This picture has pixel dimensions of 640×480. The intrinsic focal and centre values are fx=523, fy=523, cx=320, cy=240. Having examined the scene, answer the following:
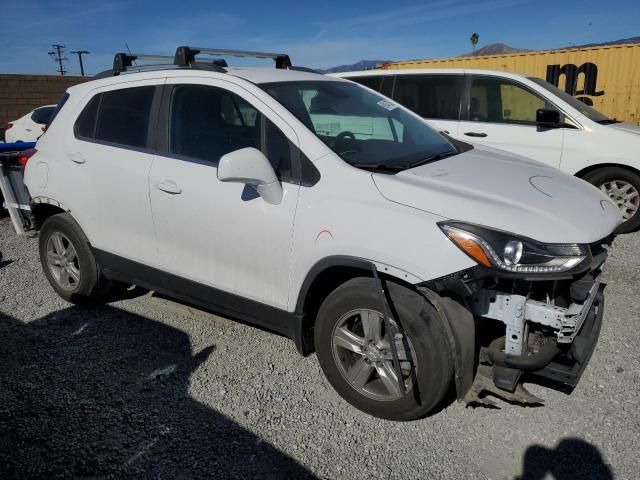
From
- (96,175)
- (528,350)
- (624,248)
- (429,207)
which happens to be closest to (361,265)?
(429,207)

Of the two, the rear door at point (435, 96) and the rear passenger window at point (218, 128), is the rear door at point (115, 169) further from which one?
the rear door at point (435, 96)

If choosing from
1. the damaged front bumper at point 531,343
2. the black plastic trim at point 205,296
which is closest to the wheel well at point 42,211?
the black plastic trim at point 205,296

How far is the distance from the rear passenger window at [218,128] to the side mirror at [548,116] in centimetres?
417

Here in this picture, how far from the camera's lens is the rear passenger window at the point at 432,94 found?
6.71 meters

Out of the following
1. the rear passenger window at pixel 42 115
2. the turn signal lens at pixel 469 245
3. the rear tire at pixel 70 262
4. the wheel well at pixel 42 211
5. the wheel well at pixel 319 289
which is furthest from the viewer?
the rear passenger window at pixel 42 115

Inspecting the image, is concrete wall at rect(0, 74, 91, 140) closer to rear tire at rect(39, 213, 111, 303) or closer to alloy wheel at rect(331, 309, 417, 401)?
rear tire at rect(39, 213, 111, 303)

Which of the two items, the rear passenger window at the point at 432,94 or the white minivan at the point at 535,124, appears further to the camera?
the rear passenger window at the point at 432,94

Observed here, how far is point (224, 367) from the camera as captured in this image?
3.44 m

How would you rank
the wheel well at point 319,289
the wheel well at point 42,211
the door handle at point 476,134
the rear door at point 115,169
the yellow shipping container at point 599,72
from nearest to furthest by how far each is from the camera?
the wheel well at point 319,289 < the rear door at point 115,169 < the wheel well at point 42,211 < the door handle at point 476,134 < the yellow shipping container at point 599,72

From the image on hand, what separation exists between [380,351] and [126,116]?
248 cm

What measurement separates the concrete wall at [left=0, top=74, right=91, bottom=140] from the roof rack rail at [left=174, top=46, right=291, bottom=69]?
51.7 feet

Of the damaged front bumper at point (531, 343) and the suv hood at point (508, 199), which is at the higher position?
the suv hood at point (508, 199)

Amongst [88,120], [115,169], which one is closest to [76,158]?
[88,120]

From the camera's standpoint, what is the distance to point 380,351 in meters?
2.77
